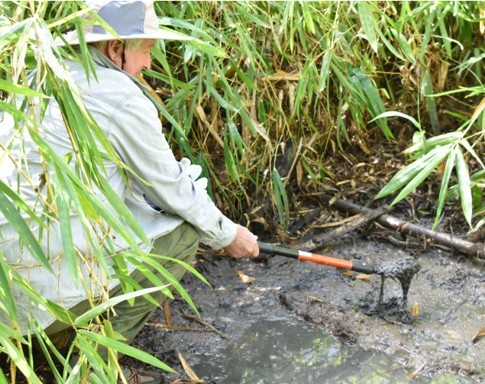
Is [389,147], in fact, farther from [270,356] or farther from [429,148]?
[270,356]

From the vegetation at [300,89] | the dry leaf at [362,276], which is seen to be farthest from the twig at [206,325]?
the dry leaf at [362,276]

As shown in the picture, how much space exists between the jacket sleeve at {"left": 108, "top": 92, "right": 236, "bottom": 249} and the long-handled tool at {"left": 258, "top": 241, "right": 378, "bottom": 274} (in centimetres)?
30

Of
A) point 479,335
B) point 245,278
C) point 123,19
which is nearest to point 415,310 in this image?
point 479,335

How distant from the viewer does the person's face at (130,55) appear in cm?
259

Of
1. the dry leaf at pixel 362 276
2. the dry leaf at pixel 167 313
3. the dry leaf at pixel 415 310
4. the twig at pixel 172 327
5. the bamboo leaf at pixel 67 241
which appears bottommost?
the dry leaf at pixel 415 310

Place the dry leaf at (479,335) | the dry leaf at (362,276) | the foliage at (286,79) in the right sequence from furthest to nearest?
the dry leaf at (362,276), the foliage at (286,79), the dry leaf at (479,335)

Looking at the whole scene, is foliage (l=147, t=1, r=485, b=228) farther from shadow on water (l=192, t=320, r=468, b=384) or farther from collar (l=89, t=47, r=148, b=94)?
shadow on water (l=192, t=320, r=468, b=384)

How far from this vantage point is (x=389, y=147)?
4340mm

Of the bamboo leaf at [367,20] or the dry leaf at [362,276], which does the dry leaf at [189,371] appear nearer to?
the dry leaf at [362,276]

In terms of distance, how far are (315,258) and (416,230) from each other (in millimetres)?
689

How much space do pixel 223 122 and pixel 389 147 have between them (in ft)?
3.73

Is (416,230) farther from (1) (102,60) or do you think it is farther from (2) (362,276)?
(1) (102,60)

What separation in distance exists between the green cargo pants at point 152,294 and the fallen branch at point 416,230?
47.4 inches

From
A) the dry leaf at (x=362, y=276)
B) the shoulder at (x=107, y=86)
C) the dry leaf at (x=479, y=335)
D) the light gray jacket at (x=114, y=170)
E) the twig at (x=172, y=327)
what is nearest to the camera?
the light gray jacket at (x=114, y=170)
